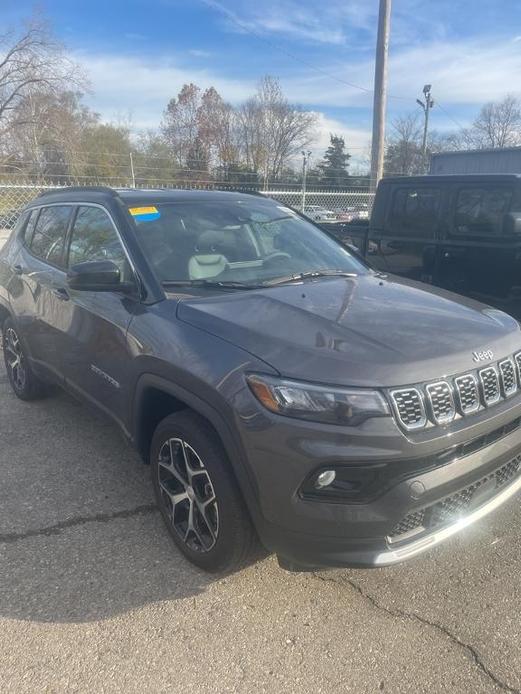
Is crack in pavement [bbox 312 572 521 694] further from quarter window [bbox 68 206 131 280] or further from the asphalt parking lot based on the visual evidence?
quarter window [bbox 68 206 131 280]

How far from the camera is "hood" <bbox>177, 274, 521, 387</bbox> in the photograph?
83.8 inches

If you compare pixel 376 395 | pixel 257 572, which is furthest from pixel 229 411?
pixel 257 572

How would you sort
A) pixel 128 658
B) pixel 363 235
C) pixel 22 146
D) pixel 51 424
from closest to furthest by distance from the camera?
1. pixel 128 658
2. pixel 51 424
3. pixel 363 235
4. pixel 22 146

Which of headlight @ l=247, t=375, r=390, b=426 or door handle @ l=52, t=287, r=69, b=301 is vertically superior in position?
door handle @ l=52, t=287, r=69, b=301

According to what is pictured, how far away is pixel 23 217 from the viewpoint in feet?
15.4

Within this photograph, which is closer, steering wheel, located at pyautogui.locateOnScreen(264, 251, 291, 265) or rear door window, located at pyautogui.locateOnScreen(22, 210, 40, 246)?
steering wheel, located at pyautogui.locateOnScreen(264, 251, 291, 265)

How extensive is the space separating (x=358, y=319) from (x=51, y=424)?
283 centimetres

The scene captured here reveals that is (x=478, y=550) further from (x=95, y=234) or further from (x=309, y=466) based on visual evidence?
(x=95, y=234)

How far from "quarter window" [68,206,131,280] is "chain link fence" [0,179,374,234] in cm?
200

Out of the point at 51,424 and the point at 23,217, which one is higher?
the point at 23,217

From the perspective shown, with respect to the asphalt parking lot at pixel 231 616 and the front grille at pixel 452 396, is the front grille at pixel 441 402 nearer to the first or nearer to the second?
the front grille at pixel 452 396

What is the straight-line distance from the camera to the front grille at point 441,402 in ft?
6.98

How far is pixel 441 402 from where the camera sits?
215cm

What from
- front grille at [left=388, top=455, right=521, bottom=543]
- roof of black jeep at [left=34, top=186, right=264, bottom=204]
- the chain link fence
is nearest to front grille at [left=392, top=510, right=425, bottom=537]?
front grille at [left=388, top=455, right=521, bottom=543]
